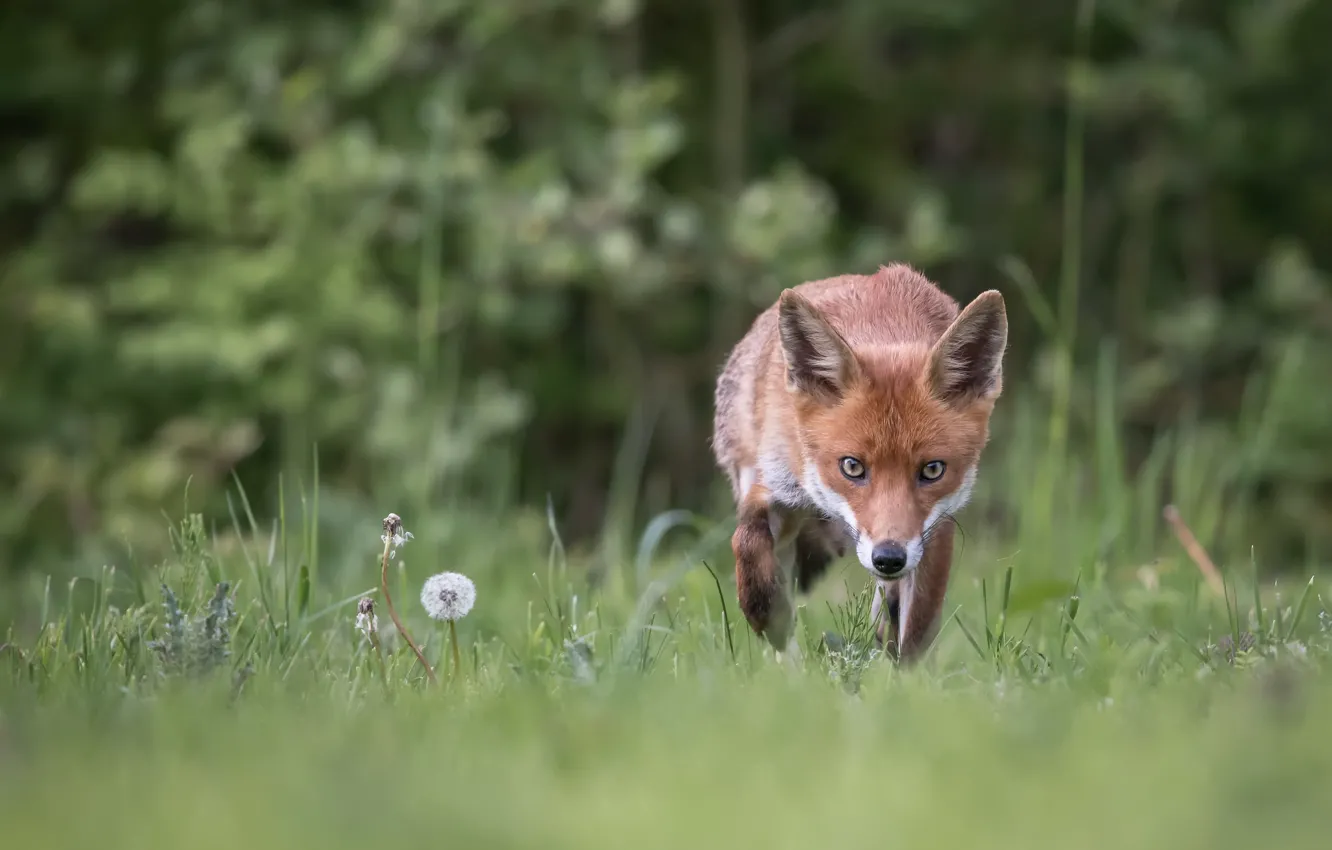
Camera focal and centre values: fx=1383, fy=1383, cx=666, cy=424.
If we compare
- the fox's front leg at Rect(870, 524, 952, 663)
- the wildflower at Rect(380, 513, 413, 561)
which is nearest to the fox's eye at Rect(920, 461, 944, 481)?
the fox's front leg at Rect(870, 524, 952, 663)

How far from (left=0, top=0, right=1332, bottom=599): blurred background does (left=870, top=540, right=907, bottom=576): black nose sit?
2633 millimetres

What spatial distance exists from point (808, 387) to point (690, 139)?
5720 mm

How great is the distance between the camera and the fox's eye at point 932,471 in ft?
12.8

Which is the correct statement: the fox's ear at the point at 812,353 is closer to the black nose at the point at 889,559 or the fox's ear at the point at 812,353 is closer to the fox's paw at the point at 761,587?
the fox's paw at the point at 761,587

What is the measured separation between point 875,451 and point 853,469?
0.08 m

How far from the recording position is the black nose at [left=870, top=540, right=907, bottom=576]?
11.8ft

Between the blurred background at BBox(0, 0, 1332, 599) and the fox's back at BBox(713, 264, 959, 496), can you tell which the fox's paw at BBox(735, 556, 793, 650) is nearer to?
the fox's back at BBox(713, 264, 959, 496)

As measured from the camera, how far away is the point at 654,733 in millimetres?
2502

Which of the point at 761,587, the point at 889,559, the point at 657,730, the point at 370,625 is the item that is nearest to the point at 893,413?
the point at 889,559

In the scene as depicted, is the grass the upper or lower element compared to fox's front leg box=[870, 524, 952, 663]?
upper

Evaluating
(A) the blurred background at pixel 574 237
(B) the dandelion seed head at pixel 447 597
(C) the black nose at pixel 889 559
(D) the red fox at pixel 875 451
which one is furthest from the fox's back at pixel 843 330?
(A) the blurred background at pixel 574 237

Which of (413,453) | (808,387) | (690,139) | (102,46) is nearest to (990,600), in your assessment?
(808,387)

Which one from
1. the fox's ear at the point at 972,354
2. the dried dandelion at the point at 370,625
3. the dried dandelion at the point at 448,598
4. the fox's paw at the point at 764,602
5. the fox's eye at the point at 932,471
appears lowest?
the fox's paw at the point at 764,602

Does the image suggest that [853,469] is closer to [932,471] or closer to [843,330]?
[932,471]
